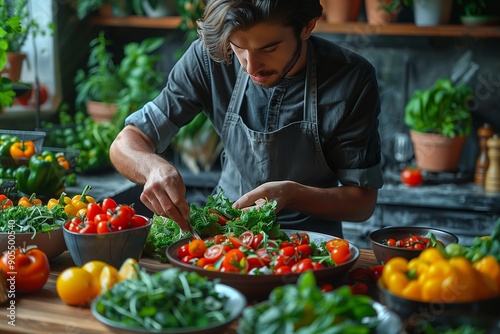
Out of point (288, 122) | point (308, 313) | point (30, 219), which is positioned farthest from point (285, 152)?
point (308, 313)

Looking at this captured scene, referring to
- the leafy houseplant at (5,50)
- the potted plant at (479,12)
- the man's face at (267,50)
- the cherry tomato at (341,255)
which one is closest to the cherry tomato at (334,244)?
the cherry tomato at (341,255)

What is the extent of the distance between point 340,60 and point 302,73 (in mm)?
146

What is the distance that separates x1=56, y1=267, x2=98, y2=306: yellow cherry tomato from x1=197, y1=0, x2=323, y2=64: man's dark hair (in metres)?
0.84

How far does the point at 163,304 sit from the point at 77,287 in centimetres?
33

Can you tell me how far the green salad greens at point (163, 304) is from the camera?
4.60ft

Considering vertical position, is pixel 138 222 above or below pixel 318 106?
below

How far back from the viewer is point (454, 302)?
143cm

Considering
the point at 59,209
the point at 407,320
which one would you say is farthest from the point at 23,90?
the point at 407,320

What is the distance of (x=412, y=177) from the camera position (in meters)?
3.85

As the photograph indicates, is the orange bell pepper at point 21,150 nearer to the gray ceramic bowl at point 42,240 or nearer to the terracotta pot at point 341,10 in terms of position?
the gray ceramic bowl at point 42,240

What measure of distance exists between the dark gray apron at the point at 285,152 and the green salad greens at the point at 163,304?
109 cm

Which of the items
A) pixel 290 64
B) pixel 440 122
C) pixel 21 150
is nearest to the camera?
pixel 290 64

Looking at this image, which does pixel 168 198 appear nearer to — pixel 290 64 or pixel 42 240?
pixel 42 240

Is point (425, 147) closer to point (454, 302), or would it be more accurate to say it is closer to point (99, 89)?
point (99, 89)
